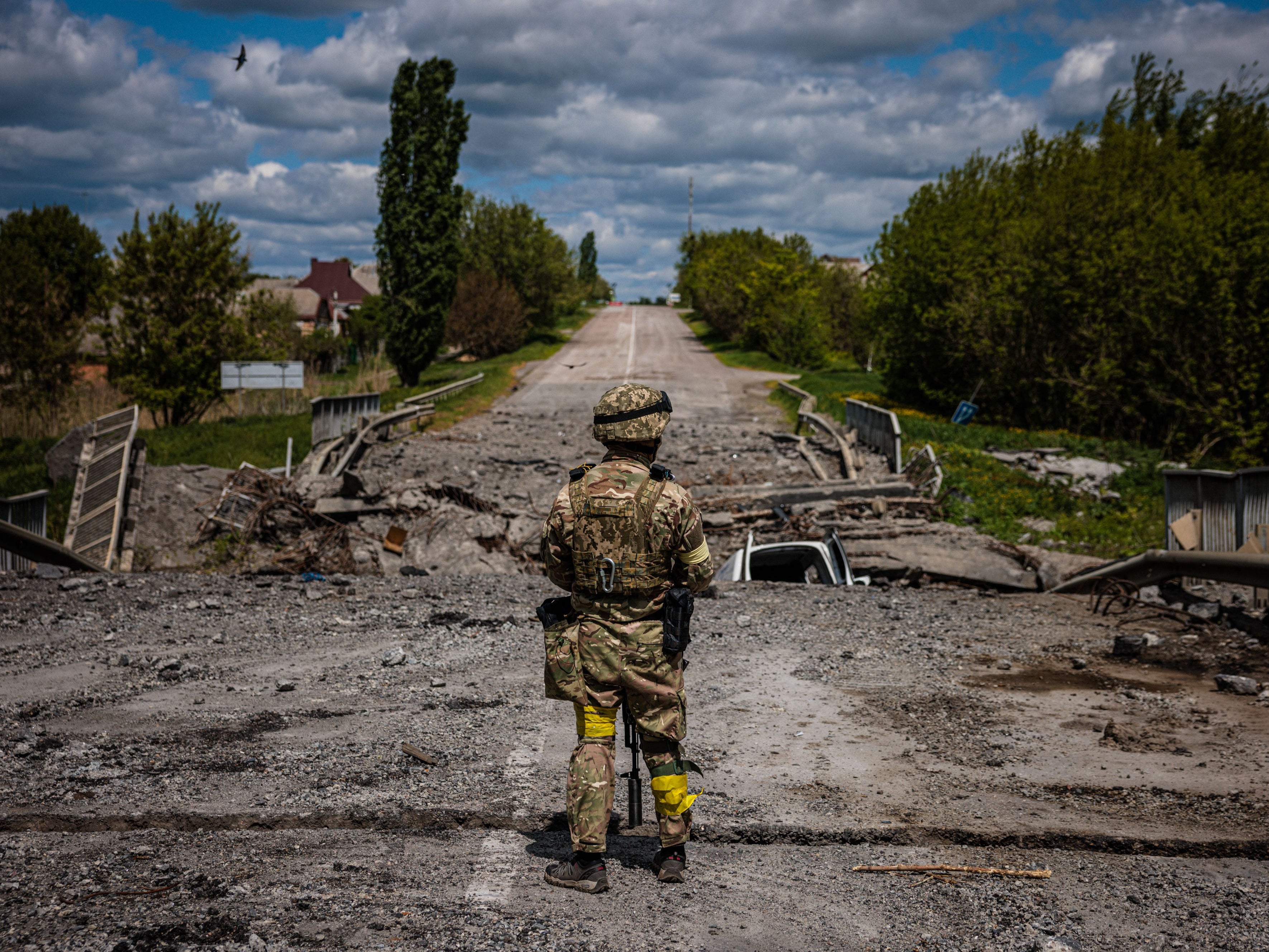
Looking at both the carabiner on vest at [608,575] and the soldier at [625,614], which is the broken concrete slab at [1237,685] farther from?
the carabiner on vest at [608,575]

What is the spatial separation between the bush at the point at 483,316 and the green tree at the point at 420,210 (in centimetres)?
972

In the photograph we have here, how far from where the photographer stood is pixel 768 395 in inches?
1144

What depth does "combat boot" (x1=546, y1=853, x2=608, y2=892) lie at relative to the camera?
3.22 meters

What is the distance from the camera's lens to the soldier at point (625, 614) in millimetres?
3354

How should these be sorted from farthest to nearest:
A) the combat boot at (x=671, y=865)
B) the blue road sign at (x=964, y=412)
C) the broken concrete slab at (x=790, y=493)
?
the blue road sign at (x=964, y=412), the broken concrete slab at (x=790, y=493), the combat boot at (x=671, y=865)

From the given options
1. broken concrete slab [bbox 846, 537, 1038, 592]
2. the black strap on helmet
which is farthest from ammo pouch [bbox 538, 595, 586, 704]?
broken concrete slab [bbox 846, 537, 1038, 592]

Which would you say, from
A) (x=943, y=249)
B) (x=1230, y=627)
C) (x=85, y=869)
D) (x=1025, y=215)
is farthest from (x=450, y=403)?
(x=85, y=869)

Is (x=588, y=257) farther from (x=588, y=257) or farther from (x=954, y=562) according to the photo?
(x=954, y=562)

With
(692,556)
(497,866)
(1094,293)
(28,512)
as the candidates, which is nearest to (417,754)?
(497,866)

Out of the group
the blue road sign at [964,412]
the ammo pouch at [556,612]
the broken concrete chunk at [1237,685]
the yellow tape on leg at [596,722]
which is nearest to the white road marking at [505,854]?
the yellow tape on leg at [596,722]

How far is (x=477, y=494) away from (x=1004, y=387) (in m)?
15.0

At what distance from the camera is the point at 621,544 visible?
3.43m

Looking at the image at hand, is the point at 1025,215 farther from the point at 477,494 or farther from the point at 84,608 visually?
the point at 84,608

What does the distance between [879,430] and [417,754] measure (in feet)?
46.5
